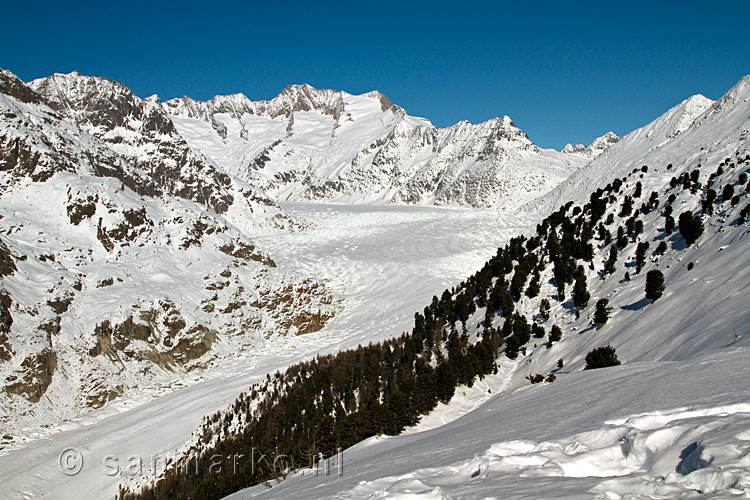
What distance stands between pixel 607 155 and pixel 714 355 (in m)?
95.8

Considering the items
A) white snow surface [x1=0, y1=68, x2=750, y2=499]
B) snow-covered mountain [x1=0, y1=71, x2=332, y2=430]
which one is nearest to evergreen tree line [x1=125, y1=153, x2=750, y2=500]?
white snow surface [x1=0, y1=68, x2=750, y2=499]

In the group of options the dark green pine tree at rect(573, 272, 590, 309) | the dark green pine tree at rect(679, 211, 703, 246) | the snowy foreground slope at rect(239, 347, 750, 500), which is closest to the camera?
the snowy foreground slope at rect(239, 347, 750, 500)

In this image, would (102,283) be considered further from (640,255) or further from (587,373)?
(640,255)

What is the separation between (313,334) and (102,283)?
23875 millimetres

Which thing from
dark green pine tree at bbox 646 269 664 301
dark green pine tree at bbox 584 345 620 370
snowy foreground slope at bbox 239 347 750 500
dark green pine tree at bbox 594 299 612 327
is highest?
dark green pine tree at bbox 646 269 664 301

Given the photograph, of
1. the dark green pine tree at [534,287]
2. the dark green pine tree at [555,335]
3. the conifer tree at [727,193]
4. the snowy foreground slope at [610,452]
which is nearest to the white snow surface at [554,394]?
the snowy foreground slope at [610,452]

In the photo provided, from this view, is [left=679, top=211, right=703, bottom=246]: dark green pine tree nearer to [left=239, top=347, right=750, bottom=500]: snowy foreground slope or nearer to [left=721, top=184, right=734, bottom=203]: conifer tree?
[left=721, top=184, right=734, bottom=203]: conifer tree

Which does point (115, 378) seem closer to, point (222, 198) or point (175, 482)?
point (175, 482)

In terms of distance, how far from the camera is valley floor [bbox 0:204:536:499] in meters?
31.6

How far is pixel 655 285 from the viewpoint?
27.0 metres

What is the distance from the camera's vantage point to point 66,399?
130ft

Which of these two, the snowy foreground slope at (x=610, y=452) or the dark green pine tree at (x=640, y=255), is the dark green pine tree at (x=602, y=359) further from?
the dark green pine tree at (x=640, y=255)

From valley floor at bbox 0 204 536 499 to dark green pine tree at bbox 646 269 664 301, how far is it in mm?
30394

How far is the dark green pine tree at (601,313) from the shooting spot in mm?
29219
